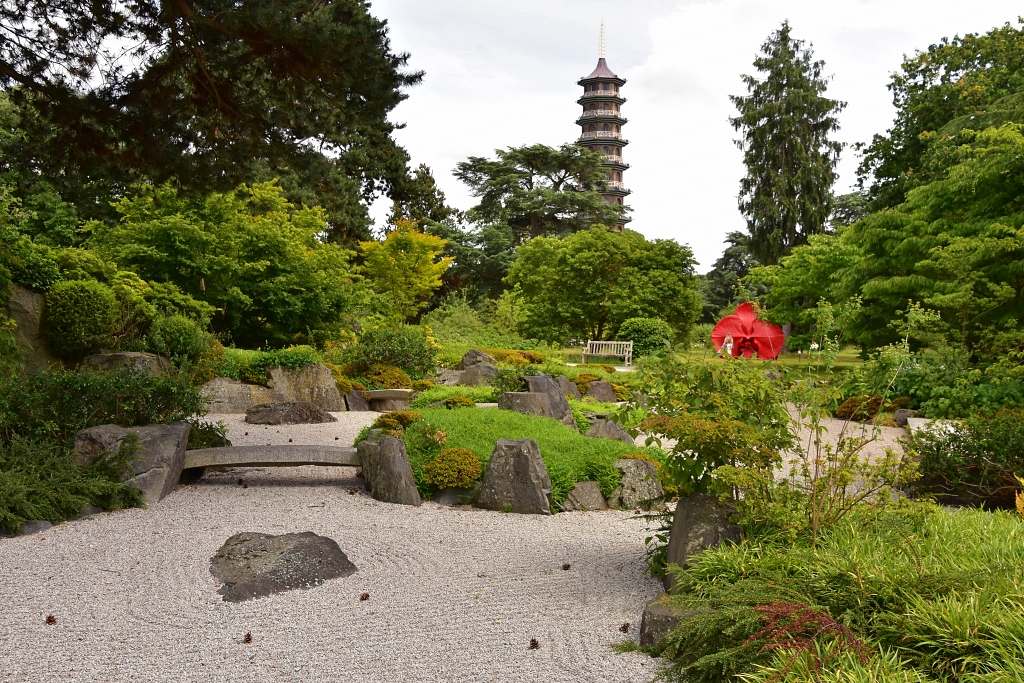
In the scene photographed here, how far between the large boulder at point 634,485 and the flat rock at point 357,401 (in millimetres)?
6531

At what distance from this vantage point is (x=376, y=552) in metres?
5.30

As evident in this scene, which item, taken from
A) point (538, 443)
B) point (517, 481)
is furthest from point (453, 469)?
point (538, 443)

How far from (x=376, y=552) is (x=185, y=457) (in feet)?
9.14

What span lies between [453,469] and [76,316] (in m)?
6.15

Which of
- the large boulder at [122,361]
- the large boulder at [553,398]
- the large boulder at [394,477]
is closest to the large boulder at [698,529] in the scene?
the large boulder at [394,477]

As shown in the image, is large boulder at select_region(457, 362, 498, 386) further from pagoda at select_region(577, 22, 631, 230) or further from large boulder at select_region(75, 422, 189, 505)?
pagoda at select_region(577, 22, 631, 230)

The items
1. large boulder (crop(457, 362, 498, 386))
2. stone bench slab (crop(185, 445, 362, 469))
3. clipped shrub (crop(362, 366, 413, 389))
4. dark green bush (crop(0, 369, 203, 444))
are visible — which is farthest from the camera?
large boulder (crop(457, 362, 498, 386))

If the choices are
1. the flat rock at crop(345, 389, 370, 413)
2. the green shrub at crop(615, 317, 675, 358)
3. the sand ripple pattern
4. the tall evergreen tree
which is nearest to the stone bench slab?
the sand ripple pattern

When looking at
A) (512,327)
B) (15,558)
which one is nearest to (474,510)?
(15,558)

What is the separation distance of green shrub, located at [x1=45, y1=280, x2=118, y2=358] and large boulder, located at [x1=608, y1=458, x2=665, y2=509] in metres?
7.24

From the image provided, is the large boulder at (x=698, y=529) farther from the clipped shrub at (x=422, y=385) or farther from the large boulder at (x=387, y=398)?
the clipped shrub at (x=422, y=385)

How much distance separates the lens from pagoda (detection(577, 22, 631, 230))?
5009cm

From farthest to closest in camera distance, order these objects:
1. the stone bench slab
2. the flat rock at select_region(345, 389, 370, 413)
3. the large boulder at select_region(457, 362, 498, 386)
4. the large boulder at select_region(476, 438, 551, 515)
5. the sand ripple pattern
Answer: the large boulder at select_region(457, 362, 498, 386), the flat rock at select_region(345, 389, 370, 413), the stone bench slab, the large boulder at select_region(476, 438, 551, 515), the sand ripple pattern

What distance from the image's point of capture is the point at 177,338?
11.2 metres
